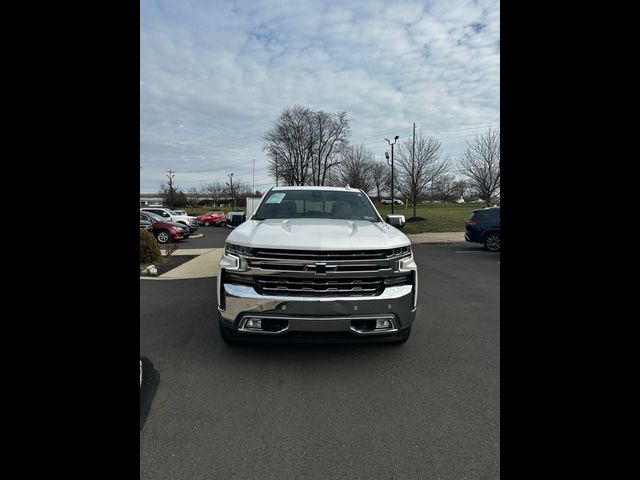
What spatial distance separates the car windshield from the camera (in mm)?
4418

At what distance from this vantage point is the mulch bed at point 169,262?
29.4 feet

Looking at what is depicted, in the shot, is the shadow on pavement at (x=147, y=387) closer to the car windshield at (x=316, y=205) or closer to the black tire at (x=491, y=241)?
the car windshield at (x=316, y=205)

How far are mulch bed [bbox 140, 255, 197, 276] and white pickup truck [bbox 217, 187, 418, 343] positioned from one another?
243 inches

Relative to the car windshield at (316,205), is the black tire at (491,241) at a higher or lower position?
lower

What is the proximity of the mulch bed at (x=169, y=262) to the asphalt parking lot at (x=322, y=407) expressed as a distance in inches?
195

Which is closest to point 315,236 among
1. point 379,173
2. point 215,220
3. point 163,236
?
point 163,236

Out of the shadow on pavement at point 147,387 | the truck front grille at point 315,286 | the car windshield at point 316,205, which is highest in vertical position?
the car windshield at point 316,205

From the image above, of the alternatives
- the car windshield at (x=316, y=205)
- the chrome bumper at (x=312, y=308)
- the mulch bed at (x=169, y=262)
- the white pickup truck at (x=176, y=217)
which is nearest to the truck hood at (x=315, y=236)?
the chrome bumper at (x=312, y=308)

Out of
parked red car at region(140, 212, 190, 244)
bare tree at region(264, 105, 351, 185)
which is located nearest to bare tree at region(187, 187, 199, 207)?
bare tree at region(264, 105, 351, 185)

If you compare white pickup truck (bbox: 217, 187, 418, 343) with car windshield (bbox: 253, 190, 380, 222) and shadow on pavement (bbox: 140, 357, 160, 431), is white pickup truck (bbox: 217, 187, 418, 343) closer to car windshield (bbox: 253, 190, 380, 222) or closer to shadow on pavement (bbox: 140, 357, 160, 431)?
shadow on pavement (bbox: 140, 357, 160, 431)

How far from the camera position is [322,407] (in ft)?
8.38

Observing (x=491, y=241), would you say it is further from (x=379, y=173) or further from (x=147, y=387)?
(x=379, y=173)
